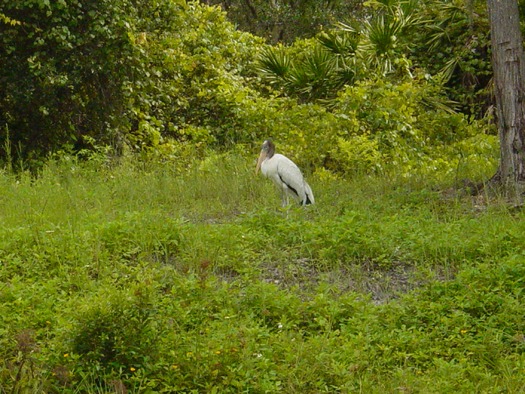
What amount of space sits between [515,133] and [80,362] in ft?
21.0

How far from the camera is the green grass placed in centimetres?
602

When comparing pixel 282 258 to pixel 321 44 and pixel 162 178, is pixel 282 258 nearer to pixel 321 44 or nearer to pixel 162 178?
pixel 162 178

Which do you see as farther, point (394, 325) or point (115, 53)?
point (115, 53)

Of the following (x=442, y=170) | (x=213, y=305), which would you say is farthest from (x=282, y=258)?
(x=442, y=170)

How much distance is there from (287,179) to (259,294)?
4081 millimetres

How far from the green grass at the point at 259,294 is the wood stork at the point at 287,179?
0.21 metres

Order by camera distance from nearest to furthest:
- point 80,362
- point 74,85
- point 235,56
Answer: point 80,362 → point 74,85 → point 235,56

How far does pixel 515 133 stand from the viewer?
35.0 ft

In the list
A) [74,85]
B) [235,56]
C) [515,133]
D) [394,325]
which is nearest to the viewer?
[394,325]

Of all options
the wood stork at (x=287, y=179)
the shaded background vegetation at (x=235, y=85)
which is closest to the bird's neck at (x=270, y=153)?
the wood stork at (x=287, y=179)

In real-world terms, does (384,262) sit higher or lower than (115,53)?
lower

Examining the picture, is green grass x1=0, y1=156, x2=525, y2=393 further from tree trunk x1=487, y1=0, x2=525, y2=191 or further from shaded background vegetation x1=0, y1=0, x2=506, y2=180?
shaded background vegetation x1=0, y1=0, x2=506, y2=180

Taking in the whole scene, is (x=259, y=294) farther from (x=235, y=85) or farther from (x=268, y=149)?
(x=235, y=85)

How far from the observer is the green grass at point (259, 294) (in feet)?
19.8
